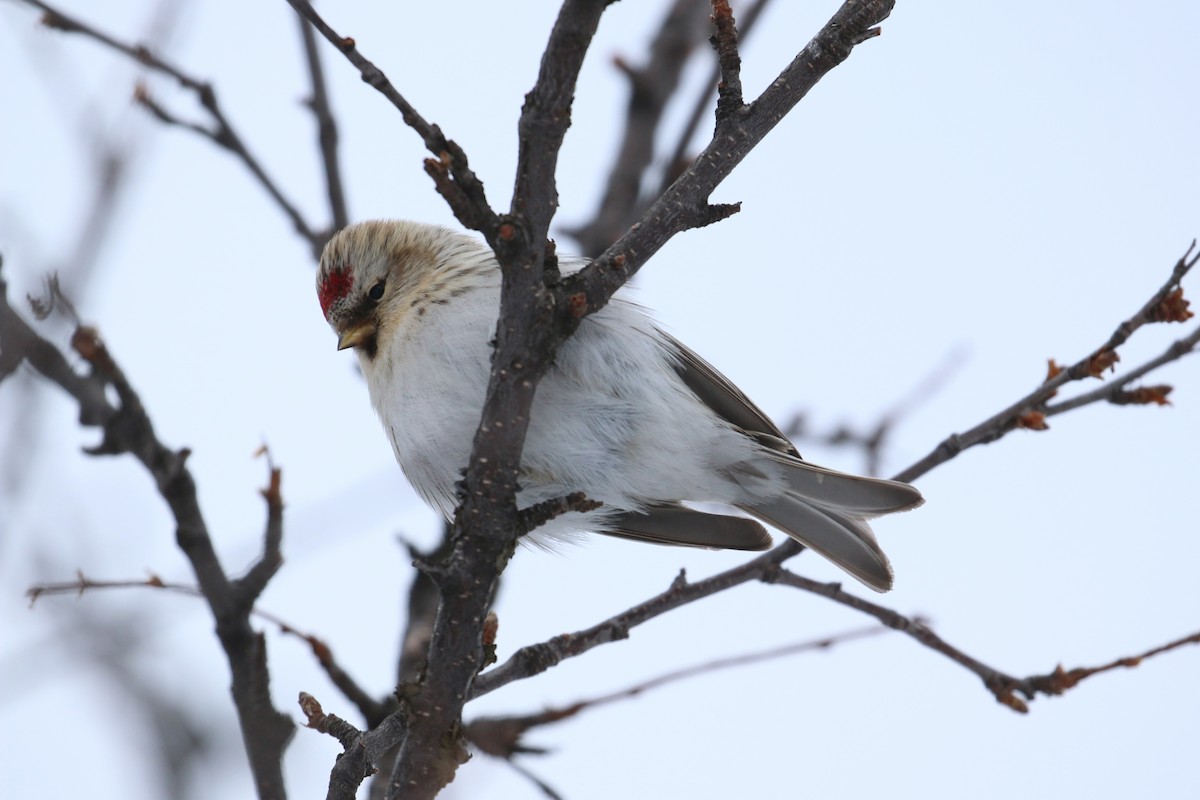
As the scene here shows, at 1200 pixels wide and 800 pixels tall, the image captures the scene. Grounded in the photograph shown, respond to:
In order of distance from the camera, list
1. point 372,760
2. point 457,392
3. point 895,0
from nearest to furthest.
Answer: point 895,0, point 372,760, point 457,392

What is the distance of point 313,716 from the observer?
300 cm

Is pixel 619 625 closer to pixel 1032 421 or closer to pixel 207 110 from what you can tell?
pixel 1032 421

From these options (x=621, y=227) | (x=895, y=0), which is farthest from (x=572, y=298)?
(x=621, y=227)

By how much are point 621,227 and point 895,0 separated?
3.42m

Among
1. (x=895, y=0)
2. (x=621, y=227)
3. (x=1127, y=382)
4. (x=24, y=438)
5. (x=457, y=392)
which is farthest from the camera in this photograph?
(x=621, y=227)

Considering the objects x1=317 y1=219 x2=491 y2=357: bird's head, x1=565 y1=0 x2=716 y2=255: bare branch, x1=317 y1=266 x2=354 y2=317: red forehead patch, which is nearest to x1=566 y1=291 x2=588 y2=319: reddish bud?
x1=317 y1=219 x2=491 y2=357: bird's head

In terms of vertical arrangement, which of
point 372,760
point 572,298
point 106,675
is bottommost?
point 372,760

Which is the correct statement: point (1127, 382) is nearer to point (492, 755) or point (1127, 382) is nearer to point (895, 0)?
point (895, 0)

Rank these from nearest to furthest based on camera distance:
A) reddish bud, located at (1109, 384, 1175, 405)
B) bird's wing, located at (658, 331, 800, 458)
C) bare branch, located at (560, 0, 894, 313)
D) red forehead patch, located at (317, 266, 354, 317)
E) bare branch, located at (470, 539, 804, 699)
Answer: bare branch, located at (560, 0, 894, 313) → bare branch, located at (470, 539, 804, 699) → reddish bud, located at (1109, 384, 1175, 405) → bird's wing, located at (658, 331, 800, 458) → red forehead patch, located at (317, 266, 354, 317)

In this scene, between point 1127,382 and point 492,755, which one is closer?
point 1127,382

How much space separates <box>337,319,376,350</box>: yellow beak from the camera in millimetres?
4410

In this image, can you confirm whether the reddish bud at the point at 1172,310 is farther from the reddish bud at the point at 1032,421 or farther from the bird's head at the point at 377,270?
the bird's head at the point at 377,270

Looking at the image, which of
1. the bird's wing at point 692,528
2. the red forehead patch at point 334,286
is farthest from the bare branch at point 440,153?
the red forehead patch at point 334,286

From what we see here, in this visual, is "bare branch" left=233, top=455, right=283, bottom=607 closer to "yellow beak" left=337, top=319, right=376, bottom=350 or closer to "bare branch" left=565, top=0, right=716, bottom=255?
"yellow beak" left=337, top=319, right=376, bottom=350
